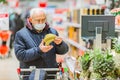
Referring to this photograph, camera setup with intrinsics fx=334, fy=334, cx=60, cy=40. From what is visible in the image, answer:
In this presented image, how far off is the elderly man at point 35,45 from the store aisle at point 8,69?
526 centimetres

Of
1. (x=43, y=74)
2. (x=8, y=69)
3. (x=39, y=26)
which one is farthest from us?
(x=8, y=69)

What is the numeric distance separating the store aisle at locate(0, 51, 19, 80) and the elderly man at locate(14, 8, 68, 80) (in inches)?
207

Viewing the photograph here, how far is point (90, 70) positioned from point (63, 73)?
890 mm

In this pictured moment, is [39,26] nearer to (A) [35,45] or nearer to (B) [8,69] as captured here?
(A) [35,45]

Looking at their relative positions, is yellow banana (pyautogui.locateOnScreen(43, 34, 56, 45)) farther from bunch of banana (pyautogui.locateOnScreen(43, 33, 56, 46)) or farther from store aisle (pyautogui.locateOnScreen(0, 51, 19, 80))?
store aisle (pyautogui.locateOnScreen(0, 51, 19, 80))

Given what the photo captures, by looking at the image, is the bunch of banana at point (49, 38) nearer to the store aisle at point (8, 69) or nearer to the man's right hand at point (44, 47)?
the man's right hand at point (44, 47)

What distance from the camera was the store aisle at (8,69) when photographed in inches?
389

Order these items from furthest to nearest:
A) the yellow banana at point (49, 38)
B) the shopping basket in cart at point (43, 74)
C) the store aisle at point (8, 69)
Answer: the store aisle at point (8, 69) < the yellow banana at point (49, 38) < the shopping basket in cart at point (43, 74)

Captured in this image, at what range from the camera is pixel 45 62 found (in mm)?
4453

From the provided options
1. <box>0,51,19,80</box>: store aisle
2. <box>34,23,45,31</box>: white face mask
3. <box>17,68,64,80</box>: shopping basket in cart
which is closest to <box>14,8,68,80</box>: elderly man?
<box>34,23,45,31</box>: white face mask

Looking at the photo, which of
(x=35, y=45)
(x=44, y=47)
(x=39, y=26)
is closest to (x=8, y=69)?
(x=35, y=45)

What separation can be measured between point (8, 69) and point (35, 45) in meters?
7.24

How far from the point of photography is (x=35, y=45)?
4426 millimetres

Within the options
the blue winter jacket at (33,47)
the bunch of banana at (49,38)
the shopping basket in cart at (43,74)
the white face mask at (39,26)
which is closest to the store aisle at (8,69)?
the blue winter jacket at (33,47)
